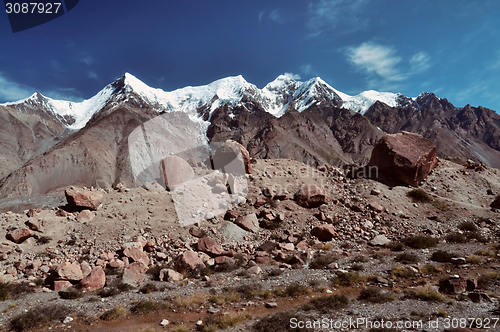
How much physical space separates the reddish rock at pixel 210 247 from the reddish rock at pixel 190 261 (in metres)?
0.62

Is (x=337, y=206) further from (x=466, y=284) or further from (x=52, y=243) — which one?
(x=52, y=243)

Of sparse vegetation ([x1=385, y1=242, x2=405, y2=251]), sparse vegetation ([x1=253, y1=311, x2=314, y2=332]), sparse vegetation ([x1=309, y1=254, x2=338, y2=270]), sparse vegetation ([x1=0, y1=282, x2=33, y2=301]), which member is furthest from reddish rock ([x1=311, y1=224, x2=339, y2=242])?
sparse vegetation ([x1=0, y1=282, x2=33, y2=301])

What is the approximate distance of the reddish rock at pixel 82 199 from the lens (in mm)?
12859

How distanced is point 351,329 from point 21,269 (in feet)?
36.2

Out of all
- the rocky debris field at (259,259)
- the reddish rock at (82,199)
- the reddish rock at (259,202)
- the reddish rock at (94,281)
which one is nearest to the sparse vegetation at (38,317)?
the rocky debris field at (259,259)

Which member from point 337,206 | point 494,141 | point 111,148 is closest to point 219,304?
point 337,206

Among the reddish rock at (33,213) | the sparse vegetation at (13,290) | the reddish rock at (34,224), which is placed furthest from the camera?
the reddish rock at (33,213)

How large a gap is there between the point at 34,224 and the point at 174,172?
6.60 m

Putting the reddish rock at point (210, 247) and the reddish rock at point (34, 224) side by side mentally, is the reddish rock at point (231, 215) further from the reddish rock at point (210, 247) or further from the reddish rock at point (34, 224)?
the reddish rock at point (34, 224)

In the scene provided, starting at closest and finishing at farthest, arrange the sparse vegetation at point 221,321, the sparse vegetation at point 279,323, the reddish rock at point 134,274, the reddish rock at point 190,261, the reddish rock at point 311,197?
the sparse vegetation at point 279,323, the sparse vegetation at point 221,321, the reddish rock at point 134,274, the reddish rock at point 190,261, the reddish rock at point 311,197

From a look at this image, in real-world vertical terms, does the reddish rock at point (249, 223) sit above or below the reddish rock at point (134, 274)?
above

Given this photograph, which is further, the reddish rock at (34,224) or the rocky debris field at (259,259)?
the reddish rock at (34,224)

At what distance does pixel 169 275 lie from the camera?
977 centimetres

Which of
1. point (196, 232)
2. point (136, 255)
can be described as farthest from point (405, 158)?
point (136, 255)
